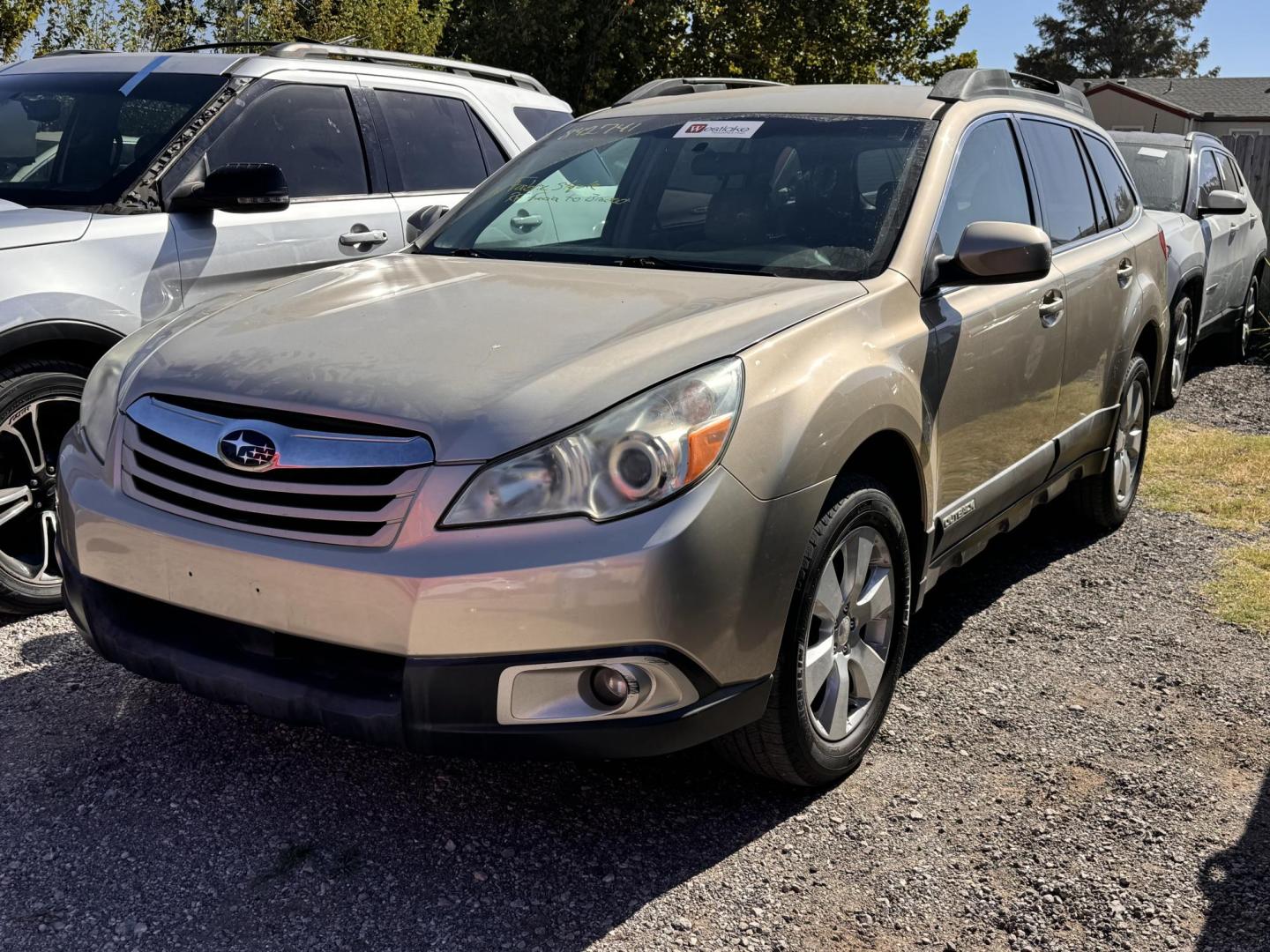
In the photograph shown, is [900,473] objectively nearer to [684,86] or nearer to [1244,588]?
[684,86]

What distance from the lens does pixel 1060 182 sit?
4.90 m

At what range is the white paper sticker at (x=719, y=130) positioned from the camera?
416cm

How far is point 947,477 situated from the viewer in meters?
3.74

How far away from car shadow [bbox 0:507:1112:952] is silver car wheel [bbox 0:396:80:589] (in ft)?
1.96

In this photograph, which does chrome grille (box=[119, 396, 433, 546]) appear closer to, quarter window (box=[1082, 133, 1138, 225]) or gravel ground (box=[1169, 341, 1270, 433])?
quarter window (box=[1082, 133, 1138, 225])

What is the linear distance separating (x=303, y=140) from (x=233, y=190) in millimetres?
760

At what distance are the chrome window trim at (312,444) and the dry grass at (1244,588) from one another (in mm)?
3489

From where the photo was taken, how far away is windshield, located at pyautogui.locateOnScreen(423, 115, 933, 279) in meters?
3.74

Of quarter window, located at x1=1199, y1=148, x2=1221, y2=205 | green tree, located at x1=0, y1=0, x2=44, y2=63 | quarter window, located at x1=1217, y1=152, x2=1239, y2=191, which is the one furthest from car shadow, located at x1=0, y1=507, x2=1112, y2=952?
green tree, located at x1=0, y1=0, x2=44, y2=63

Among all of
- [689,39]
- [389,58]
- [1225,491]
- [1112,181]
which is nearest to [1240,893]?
[1112,181]

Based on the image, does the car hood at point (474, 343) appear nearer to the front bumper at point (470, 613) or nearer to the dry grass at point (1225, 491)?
the front bumper at point (470, 613)

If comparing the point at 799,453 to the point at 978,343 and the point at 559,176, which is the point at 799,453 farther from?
the point at 559,176

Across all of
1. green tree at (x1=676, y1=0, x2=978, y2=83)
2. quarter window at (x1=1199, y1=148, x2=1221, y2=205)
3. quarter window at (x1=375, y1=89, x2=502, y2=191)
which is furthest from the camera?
green tree at (x1=676, y1=0, x2=978, y2=83)

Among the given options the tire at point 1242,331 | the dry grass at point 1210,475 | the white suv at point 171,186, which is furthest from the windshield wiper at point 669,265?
the tire at point 1242,331
